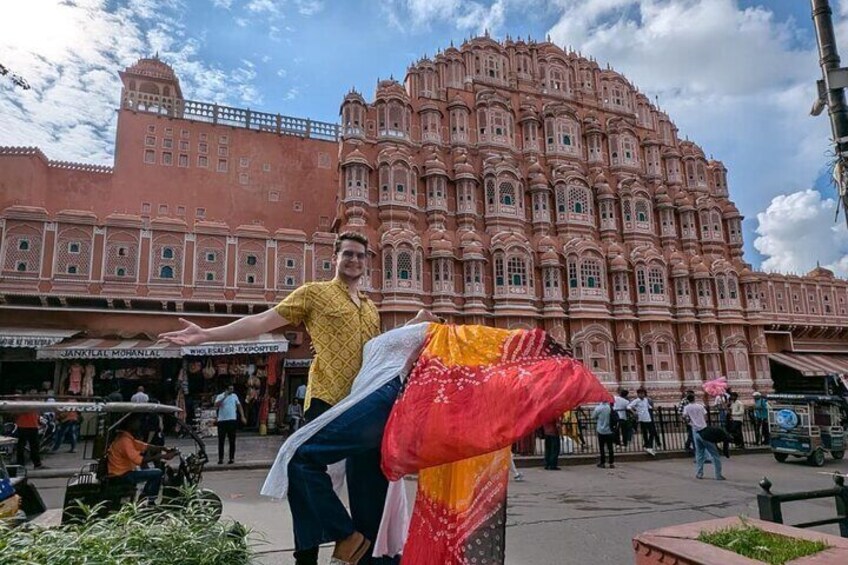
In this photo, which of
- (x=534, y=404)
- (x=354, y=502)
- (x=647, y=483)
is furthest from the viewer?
(x=647, y=483)

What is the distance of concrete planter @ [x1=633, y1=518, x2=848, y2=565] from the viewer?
2.40 meters

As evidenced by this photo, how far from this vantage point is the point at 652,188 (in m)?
29.9

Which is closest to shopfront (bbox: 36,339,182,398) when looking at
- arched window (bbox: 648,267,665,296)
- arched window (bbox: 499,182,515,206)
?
arched window (bbox: 499,182,515,206)

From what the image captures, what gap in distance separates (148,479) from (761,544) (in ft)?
18.8

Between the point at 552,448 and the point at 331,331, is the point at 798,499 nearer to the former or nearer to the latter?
the point at 331,331

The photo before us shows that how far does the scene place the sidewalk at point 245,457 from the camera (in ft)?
34.3

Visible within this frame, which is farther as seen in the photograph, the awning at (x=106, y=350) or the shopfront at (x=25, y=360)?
the shopfront at (x=25, y=360)

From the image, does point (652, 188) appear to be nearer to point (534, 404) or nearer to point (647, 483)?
point (647, 483)

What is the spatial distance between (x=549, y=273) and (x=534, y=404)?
2301 centimetres

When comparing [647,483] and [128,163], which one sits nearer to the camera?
[647,483]

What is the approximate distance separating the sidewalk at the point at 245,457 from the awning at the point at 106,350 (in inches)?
103

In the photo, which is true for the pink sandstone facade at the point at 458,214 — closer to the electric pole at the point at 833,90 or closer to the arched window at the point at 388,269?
the arched window at the point at 388,269

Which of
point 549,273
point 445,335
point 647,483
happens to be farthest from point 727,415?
point 445,335

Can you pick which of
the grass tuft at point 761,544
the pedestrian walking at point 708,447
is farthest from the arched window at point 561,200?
the grass tuft at point 761,544
